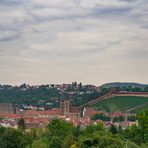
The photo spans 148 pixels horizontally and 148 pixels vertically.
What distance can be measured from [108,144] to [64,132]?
21657mm

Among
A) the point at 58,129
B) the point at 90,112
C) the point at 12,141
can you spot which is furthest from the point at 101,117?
the point at 12,141

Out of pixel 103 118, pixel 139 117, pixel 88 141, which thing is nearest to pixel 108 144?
pixel 88 141

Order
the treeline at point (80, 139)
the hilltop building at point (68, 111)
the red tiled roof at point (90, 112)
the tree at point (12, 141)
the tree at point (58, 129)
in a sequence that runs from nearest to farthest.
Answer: the treeline at point (80, 139) < the tree at point (12, 141) < the tree at point (58, 129) < the red tiled roof at point (90, 112) < the hilltop building at point (68, 111)

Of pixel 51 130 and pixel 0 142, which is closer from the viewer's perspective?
pixel 0 142

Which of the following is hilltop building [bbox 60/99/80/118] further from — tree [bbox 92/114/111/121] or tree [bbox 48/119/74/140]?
tree [bbox 48/119/74/140]

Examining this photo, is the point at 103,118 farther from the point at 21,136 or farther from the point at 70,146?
the point at 70,146

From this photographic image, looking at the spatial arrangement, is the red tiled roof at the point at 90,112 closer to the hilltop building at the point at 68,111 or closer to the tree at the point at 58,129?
the hilltop building at the point at 68,111

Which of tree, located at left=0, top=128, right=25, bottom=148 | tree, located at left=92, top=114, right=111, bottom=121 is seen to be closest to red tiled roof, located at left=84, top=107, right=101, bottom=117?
tree, located at left=92, top=114, right=111, bottom=121

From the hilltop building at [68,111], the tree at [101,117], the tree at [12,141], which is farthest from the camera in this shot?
the hilltop building at [68,111]

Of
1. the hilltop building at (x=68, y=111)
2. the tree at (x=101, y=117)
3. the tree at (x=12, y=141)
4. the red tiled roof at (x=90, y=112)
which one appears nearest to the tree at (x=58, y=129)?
the tree at (x=12, y=141)

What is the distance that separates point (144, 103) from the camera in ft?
639

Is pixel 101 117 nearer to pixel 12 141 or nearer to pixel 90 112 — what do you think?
pixel 90 112

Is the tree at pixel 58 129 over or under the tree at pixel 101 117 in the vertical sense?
under

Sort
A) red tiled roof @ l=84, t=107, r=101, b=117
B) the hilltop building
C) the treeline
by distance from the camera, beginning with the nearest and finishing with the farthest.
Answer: the treeline, red tiled roof @ l=84, t=107, r=101, b=117, the hilltop building
